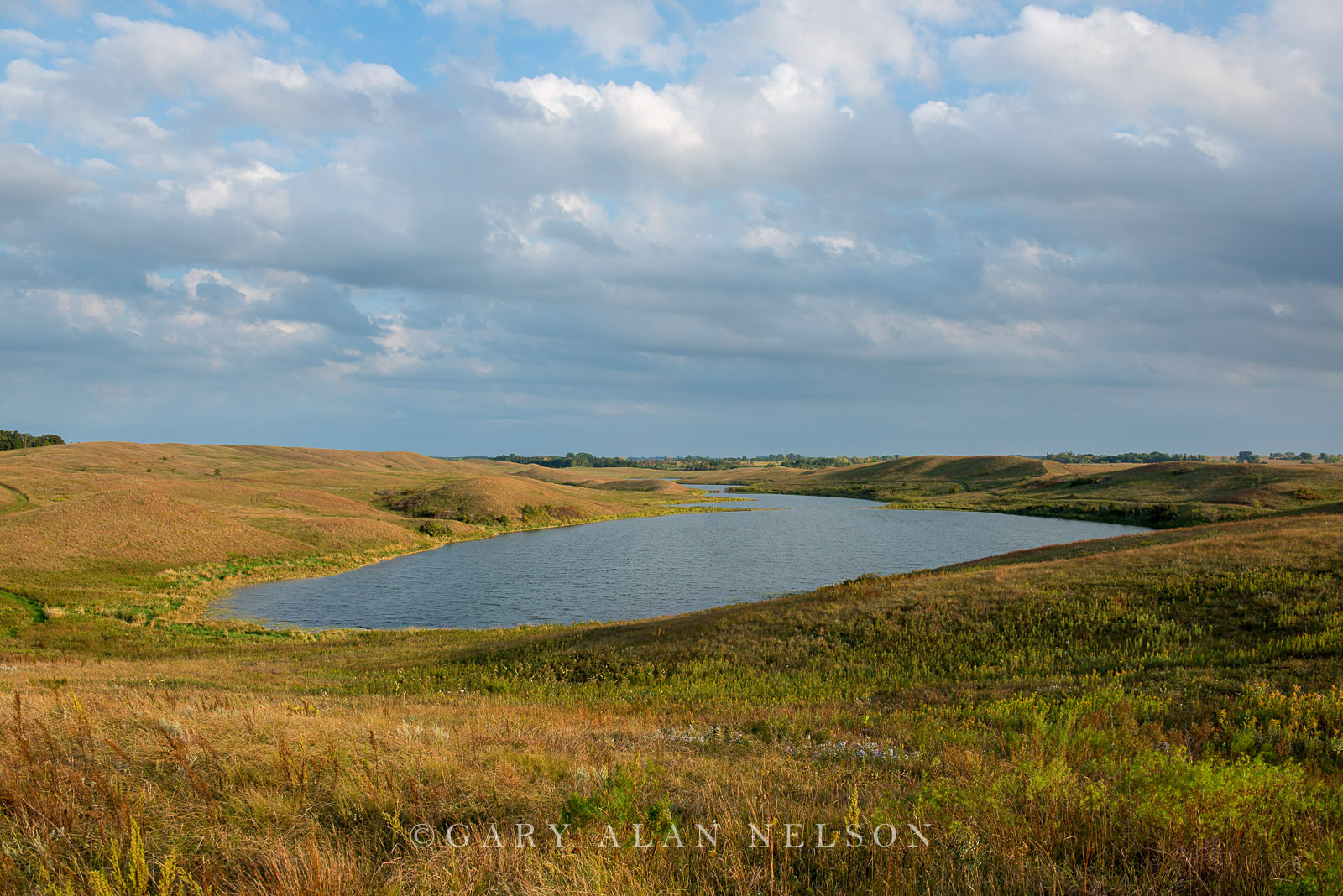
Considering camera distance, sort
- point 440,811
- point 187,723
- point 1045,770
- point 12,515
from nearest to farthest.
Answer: point 440,811, point 1045,770, point 187,723, point 12,515

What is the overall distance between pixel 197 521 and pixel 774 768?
69298 millimetres

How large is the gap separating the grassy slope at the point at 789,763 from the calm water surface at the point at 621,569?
23.3 m

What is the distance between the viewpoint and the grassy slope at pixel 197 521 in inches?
1730

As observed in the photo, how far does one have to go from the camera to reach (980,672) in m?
14.8

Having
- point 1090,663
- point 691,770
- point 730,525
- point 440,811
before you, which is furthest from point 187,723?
point 730,525

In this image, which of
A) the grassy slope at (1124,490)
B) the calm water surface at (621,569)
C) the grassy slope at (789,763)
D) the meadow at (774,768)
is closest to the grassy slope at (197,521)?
the calm water surface at (621,569)

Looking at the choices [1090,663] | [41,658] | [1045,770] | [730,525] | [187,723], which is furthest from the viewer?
[730,525]

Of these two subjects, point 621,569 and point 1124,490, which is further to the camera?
point 1124,490

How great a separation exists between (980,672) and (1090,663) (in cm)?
227

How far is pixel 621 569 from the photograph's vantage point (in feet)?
192

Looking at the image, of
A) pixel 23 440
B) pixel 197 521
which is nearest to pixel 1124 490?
pixel 197 521

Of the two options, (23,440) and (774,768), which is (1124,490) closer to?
(774,768)

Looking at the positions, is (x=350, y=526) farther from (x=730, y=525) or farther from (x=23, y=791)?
(x=23, y=791)

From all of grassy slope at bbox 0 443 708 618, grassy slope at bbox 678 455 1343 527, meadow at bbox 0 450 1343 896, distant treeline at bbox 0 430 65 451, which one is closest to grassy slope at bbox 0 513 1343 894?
meadow at bbox 0 450 1343 896
